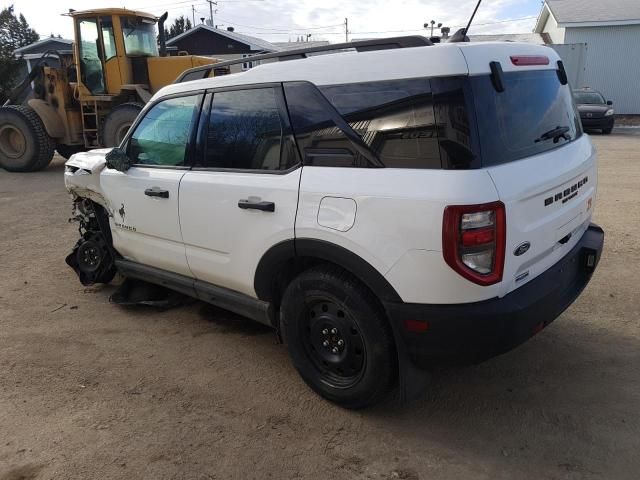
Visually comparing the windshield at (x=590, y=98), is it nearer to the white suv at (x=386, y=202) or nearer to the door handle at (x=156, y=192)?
the white suv at (x=386, y=202)

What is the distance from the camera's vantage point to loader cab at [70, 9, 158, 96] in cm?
1096

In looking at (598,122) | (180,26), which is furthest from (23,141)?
(180,26)

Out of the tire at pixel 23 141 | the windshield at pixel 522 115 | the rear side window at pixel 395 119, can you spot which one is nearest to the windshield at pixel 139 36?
the tire at pixel 23 141

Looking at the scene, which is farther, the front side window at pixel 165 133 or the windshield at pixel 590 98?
the windshield at pixel 590 98

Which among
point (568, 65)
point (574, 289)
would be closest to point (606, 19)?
point (568, 65)

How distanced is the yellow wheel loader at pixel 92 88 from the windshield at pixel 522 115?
9.35m

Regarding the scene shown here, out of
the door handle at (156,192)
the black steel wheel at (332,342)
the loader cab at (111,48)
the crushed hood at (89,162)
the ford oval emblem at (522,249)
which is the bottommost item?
the black steel wheel at (332,342)

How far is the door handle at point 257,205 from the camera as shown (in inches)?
114

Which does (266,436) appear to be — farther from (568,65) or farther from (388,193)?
(568,65)

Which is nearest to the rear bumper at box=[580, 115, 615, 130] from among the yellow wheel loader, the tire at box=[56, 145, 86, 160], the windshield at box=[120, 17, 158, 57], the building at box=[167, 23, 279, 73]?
the yellow wheel loader

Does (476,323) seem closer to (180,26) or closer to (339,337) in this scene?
(339,337)

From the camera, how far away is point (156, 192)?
12.1ft

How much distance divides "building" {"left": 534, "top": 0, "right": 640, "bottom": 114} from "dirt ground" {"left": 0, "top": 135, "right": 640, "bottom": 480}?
24.5m

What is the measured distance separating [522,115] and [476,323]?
1.10 m
